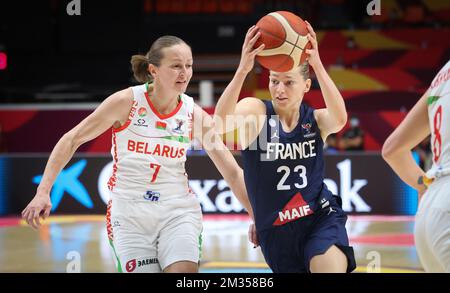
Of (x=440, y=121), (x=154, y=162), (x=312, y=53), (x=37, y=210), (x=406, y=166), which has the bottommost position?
(x=37, y=210)

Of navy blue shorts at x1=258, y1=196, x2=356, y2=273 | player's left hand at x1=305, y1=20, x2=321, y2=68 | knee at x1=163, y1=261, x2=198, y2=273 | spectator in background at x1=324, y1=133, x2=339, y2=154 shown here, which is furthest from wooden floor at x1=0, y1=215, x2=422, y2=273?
player's left hand at x1=305, y1=20, x2=321, y2=68

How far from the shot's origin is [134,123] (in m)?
4.34

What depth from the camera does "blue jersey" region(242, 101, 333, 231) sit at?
4273 millimetres

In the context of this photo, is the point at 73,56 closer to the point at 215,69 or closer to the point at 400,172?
the point at 215,69

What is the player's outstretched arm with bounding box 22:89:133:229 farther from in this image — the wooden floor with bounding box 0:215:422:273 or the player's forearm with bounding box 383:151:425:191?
the wooden floor with bounding box 0:215:422:273

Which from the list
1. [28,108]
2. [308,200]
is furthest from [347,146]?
[308,200]

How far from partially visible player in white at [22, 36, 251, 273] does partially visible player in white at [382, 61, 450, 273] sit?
5.01 feet

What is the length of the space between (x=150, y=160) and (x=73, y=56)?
12600 millimetres

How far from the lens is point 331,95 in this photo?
Answer: 4203mm

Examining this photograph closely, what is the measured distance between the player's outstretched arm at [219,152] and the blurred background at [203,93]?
275 centimetres

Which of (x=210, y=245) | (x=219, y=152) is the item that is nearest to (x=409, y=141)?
(x=219, y=152)

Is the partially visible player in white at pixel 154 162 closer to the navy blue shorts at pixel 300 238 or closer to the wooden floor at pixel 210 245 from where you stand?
the navy blue shorts at pixel 300 238

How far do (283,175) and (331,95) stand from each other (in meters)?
0.54

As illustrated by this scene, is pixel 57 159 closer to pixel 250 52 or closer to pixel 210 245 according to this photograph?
pixel 250 52
